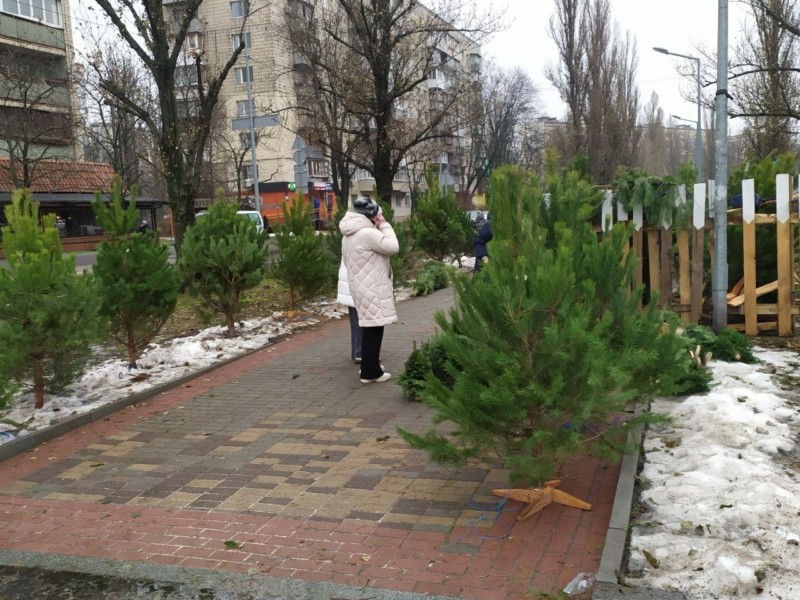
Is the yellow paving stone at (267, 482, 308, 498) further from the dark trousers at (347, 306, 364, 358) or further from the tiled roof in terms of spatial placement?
the tiled roof

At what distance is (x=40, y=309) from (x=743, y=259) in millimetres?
7660

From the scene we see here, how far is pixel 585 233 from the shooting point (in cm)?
462

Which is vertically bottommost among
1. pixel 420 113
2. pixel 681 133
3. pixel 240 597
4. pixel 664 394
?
pixel 240 597

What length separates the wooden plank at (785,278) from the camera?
27.0 ft

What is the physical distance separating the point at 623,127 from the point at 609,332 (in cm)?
3730

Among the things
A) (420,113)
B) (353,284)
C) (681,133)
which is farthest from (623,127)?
(681,133)

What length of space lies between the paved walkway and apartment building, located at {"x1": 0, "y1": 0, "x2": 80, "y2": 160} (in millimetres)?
17816

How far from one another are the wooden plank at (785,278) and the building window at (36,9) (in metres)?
37.1

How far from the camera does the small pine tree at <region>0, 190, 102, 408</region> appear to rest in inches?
241

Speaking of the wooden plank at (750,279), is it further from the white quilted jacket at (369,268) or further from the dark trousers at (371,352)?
the dark trousers at (371,352)

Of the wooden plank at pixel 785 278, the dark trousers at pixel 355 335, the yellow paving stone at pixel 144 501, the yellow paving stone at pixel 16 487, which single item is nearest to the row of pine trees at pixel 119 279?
the yellow paving stone at pixel 16 487

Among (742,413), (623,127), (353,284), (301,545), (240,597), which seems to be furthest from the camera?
(623,127)

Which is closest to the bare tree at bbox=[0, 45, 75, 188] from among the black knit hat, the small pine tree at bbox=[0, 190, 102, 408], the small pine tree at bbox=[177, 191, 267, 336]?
the small pine tree at bbox=[177, 191, 267, 336]

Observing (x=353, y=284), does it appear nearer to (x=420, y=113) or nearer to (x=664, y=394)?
(x=664, y=394)
